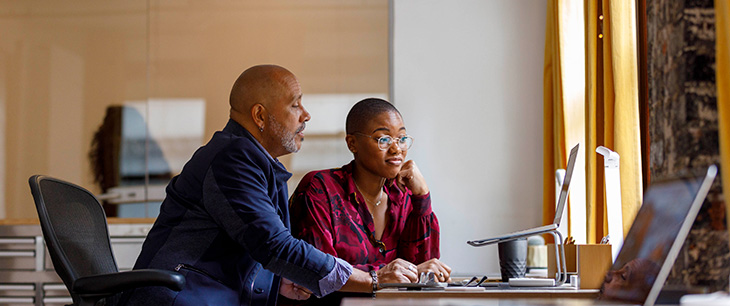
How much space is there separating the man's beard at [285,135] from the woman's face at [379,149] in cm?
46

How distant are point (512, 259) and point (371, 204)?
0.65 metres

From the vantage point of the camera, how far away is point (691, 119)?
1.51 m

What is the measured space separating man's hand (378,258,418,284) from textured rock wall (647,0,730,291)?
2.30 feet

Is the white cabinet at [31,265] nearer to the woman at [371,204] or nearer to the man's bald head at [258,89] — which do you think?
the woman at [371,204]

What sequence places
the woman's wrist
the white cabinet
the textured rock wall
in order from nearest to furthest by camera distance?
the textured rock wall
the woman's wrist
the white cabinet

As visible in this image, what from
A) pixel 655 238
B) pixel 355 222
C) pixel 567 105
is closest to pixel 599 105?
pixel 567 105

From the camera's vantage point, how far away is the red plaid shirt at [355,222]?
2418 mm

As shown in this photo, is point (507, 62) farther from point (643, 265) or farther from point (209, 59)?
point (643, 265)

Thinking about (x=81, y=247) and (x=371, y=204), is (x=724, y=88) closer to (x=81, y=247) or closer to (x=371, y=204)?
(x=371, y=204)

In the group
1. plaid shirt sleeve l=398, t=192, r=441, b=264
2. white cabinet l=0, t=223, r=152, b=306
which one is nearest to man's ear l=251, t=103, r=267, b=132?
plaid shirt sleeve l=398, t=192, r=441, b=264

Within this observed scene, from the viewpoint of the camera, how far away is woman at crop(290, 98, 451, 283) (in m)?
2.43

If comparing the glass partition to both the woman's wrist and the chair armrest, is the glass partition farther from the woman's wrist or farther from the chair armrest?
the chair armrest

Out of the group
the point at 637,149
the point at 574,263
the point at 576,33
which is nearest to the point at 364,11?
the point at 576,33

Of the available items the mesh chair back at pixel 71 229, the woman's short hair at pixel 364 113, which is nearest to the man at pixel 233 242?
the mesh chair back at pixel 71 229
